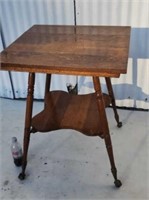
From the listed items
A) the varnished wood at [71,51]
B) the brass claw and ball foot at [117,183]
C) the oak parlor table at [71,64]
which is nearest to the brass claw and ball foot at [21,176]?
the oak parlor table at [71,64]

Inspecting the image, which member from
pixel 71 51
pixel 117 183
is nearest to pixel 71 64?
pixel 71 51

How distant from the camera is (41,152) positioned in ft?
5.22

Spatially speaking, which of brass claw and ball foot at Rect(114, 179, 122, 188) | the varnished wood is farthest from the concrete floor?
the varnished wood

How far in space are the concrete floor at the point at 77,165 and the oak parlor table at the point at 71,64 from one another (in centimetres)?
7

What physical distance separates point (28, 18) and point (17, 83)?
51 centimetres

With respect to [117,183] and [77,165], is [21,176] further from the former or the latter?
[117,183]

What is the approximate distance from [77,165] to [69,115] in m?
0.31

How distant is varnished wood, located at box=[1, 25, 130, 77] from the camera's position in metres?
0.98

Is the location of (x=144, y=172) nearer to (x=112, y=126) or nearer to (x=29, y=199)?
(x=112, y=126)

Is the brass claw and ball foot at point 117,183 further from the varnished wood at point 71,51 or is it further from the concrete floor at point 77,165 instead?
the varnished wood at point 71,51

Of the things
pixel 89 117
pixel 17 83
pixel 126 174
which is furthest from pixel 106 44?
pixel 17 83

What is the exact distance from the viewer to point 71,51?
1122 mm

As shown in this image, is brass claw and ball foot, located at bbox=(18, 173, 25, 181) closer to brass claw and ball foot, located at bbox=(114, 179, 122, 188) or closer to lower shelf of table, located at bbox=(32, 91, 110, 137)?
lower shelf of table, located at bbox=(32, 91, 110, 137)

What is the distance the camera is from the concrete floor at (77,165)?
133 cm
